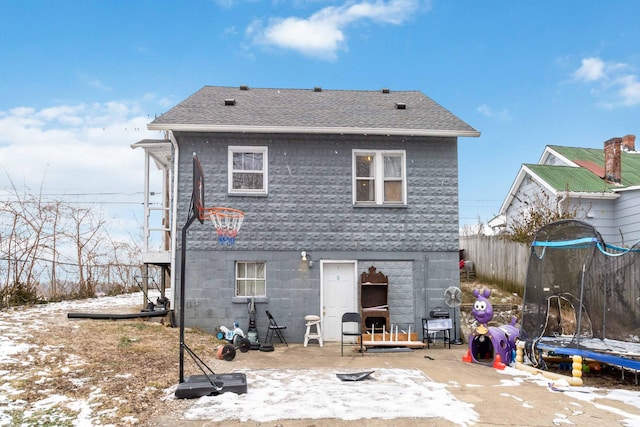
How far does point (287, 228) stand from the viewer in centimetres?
1162

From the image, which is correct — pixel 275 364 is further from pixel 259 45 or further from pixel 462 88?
pixel 462 88

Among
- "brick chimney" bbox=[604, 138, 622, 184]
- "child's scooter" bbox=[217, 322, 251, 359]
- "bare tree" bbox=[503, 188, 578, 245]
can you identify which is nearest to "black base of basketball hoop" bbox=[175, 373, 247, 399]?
"child's scooter" bbox=[217, 322, 251, 359]

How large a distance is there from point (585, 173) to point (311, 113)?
11.2 m

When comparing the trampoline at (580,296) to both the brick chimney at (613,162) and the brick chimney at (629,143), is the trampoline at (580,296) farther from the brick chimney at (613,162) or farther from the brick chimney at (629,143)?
the brick chimney at (629,143)

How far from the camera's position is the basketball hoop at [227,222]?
36.4 feet

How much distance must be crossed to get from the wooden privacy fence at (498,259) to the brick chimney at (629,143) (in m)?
8.85

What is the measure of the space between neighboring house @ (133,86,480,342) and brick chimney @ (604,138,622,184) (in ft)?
27.8

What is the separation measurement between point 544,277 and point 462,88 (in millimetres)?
8385

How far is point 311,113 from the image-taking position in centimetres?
1259

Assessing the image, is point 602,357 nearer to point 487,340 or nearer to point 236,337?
point 487,340

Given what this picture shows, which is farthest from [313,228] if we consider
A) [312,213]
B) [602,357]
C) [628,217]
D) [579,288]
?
[628,217]

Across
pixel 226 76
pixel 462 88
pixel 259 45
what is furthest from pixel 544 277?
pixel 226 76

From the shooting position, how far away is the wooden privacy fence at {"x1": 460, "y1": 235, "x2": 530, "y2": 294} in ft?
49.6

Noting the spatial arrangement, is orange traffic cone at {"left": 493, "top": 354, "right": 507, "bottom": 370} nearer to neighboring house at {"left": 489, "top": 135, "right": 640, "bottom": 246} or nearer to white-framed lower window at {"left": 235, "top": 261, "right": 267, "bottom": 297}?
white-framed lower window at {"left": 235, "top": 261, "right": 267, "bottom": 297}
